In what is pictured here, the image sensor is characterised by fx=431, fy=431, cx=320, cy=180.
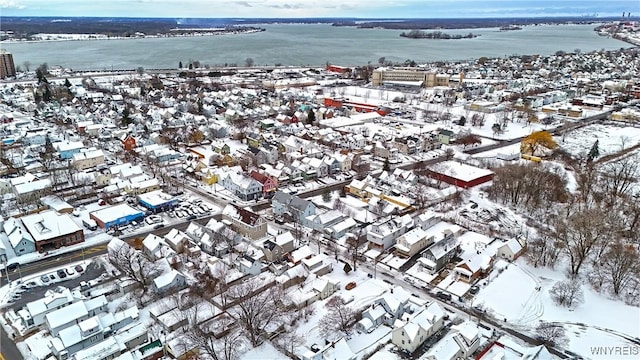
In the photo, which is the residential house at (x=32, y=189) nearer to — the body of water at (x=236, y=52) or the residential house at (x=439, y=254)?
the residential house at (x=439, y=254)

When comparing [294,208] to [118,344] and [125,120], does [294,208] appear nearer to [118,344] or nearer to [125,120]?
[118,344]

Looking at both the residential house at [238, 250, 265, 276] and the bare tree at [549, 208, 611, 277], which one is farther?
the bare tree at [549, 208, 611, 277]

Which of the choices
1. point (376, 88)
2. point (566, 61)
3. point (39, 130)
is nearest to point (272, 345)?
point (39, 130)

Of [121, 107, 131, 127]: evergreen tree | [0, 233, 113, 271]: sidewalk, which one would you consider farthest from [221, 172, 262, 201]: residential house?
[121, 107, 131, 127]: evergreen tree

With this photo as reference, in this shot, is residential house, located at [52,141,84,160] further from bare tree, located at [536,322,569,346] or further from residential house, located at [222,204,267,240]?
bare tree, located at [536,322,569,346]

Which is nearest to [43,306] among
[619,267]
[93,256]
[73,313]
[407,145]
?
[73,313]

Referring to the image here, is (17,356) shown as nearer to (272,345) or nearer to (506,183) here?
(272,345)

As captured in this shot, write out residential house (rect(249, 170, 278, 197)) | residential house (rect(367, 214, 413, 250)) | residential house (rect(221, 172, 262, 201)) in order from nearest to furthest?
residential house (rect(367, 214, 413, 250))
residential house (rect(221, 172, 262, 201))
residential house (rect(249, 170, 278, 197))
